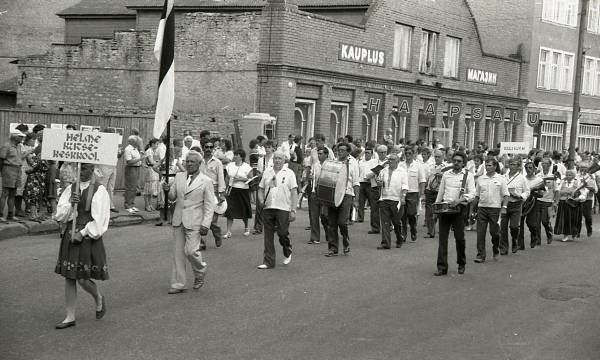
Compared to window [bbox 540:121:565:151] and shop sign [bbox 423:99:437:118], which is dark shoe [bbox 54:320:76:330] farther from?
window [bbox 540:121:565:151]

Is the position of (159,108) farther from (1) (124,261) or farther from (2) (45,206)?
(1) (124,261)

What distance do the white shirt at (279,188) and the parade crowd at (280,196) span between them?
2 cm

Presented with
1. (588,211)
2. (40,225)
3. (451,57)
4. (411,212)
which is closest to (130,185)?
(40,225)

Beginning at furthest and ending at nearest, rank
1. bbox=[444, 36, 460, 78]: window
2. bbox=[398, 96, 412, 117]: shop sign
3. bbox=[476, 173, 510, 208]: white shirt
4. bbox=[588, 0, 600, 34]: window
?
1. bbox=[588, 0, 600, 34]: window
2. bbox=[444, 36, 460, 78]: window
3. bbox=[398, 96, 412, 117]: shop sign
4. bbox=[476, 173, 510, 208]: white shirt

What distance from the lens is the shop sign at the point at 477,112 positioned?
3859cm

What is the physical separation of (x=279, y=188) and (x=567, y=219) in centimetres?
891

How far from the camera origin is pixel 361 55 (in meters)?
31.1

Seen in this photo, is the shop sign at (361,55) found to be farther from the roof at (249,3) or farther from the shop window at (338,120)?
the roof at (249,3)

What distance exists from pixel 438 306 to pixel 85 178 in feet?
15.3

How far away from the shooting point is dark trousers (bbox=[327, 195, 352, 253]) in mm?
14516

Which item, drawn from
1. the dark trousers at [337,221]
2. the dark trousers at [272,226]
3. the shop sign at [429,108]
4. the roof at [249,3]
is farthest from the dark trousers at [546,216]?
the shop sign at [429,108]

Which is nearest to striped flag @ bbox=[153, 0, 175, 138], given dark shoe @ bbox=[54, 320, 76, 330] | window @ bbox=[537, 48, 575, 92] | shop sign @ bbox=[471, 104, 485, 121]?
dark shoe @ bbox=[54, 320, 76, 330]

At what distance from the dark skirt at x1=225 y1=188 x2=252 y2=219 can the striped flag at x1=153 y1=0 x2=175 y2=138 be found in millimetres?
1838

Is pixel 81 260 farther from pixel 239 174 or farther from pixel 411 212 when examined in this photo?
pixel 411 212
